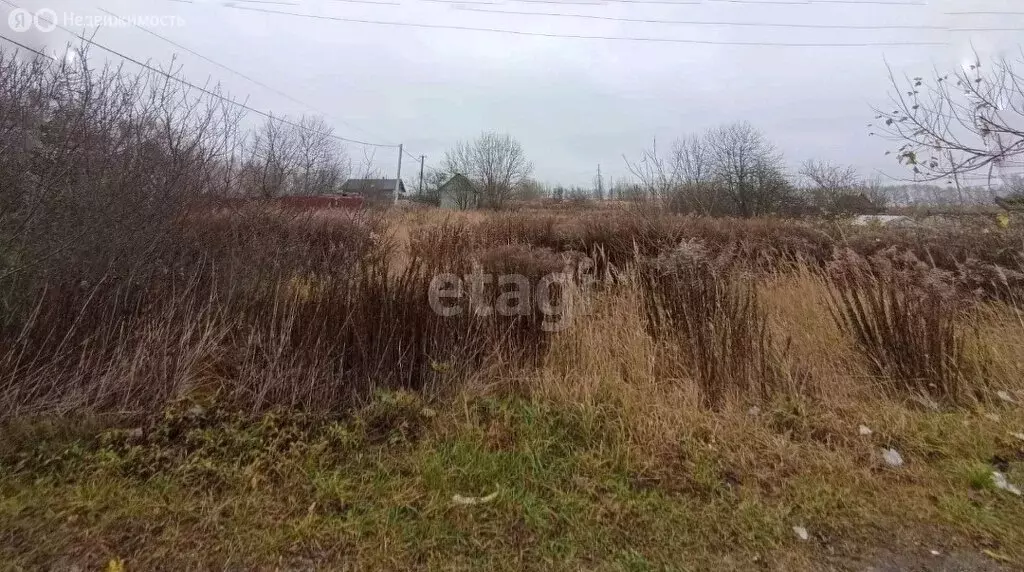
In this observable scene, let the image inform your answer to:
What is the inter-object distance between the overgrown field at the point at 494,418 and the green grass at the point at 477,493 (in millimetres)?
12

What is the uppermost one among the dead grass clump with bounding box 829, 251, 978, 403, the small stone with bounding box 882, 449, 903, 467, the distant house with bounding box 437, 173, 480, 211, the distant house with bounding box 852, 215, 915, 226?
the distant house with bounding box 437, 173, 480, 211

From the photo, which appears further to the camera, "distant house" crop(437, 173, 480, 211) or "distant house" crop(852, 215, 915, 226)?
"distant house" crop(437, 173, 480, 211)

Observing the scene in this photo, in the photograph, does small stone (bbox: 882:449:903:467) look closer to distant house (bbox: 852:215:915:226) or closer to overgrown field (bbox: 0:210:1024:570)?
overgrown field (bbox: 0:210:1024:570)

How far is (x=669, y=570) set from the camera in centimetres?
183

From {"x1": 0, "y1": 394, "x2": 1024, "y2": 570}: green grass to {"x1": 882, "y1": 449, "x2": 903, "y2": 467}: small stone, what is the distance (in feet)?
0.21

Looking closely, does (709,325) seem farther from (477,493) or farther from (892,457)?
(477,493)

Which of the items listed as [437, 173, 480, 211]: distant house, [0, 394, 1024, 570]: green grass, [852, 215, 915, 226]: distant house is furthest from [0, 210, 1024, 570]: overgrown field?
[437, 173, 480, 211]: distant house

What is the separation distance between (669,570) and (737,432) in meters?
1.20

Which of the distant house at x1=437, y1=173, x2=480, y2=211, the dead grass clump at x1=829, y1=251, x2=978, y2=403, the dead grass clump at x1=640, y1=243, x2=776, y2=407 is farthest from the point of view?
the distant house at x1=437, y1=173, x2=480, y2=211

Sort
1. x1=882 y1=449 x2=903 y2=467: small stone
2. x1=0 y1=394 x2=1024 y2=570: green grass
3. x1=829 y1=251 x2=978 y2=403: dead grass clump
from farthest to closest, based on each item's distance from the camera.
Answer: x1=829 y1=251 x2=978 y2=403: dead grass clump, x1=882 y1=449 x2=903 y2=467: small stone, x1=0 y1=394 x2=1024 y2=570: green grass

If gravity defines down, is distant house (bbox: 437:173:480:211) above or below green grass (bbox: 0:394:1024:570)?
above

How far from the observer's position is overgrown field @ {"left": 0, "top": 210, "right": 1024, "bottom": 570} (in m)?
1.99

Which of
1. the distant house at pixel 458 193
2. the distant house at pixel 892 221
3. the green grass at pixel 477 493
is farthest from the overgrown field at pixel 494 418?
the distant house at pixel 458 193

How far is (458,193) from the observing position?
35875mm
